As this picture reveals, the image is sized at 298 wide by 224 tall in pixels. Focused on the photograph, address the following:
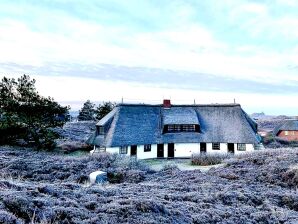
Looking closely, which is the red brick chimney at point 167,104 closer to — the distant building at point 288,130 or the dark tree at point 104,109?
the dark tree at point 104,109

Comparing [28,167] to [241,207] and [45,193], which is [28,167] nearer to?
[45,193]

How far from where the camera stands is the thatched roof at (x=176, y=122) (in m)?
Answer: 35.6

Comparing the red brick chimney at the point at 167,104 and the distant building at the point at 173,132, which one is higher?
the red brick chimney at the point at 167,104

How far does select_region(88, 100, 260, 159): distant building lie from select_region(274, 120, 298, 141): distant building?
3233 cm

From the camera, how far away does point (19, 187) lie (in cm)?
953

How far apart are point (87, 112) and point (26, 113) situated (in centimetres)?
3981

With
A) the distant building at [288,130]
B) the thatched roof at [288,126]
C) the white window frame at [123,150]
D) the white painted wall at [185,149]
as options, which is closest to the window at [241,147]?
the white painted wall at [185,149]

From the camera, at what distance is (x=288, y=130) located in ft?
223

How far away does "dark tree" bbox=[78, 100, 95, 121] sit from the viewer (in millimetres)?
69250

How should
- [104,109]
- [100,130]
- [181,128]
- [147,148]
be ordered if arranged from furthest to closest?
[104,109]
[181,128]
[147,148]
[100,130]

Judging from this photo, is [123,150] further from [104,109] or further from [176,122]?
[104,109]

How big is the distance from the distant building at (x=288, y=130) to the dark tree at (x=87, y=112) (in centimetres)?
4131

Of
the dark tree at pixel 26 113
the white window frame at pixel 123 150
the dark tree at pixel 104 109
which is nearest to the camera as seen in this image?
the dark tree at pixel 26 113

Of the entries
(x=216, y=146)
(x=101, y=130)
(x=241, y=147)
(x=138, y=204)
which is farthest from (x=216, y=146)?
(x=138, y=204)
